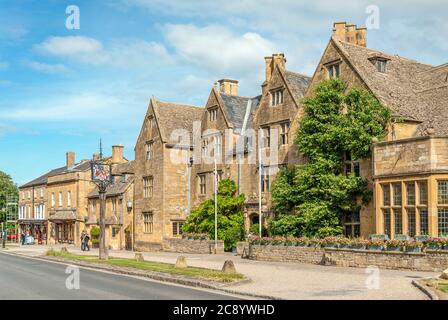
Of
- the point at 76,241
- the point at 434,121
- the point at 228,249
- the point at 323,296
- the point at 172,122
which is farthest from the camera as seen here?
the point at 76,241

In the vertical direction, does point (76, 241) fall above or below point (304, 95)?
below

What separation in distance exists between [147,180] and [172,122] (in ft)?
18.9

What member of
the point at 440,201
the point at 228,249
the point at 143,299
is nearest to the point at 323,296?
the point at 143,299

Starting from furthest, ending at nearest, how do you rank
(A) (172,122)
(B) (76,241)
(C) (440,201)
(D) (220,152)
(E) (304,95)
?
(B) (76,241) < (A) (172,122) < (D) (220,152) < (E) (304,95) < (C) (440,201)

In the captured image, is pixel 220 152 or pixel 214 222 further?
pixel 220 152

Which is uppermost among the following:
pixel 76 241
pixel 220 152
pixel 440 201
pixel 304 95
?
pixel 304 95

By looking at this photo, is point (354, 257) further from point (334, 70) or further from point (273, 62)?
point (273, 62)

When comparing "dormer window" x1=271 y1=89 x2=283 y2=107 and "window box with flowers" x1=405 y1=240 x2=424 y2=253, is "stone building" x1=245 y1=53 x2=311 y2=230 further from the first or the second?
"window box with flowers" x1=405 y1=240 x2=424 y2=253

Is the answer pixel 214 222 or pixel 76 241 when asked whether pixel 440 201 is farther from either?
pixel 76 241

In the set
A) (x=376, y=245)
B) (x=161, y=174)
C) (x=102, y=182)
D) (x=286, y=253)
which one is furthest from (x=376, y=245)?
(x=161, y=174)

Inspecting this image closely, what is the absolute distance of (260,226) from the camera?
38.3 m

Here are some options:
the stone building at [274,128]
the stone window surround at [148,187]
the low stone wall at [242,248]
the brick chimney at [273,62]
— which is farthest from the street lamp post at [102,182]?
the stone window surround at [148,187]

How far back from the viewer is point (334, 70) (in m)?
35.8

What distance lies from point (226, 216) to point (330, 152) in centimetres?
1241
